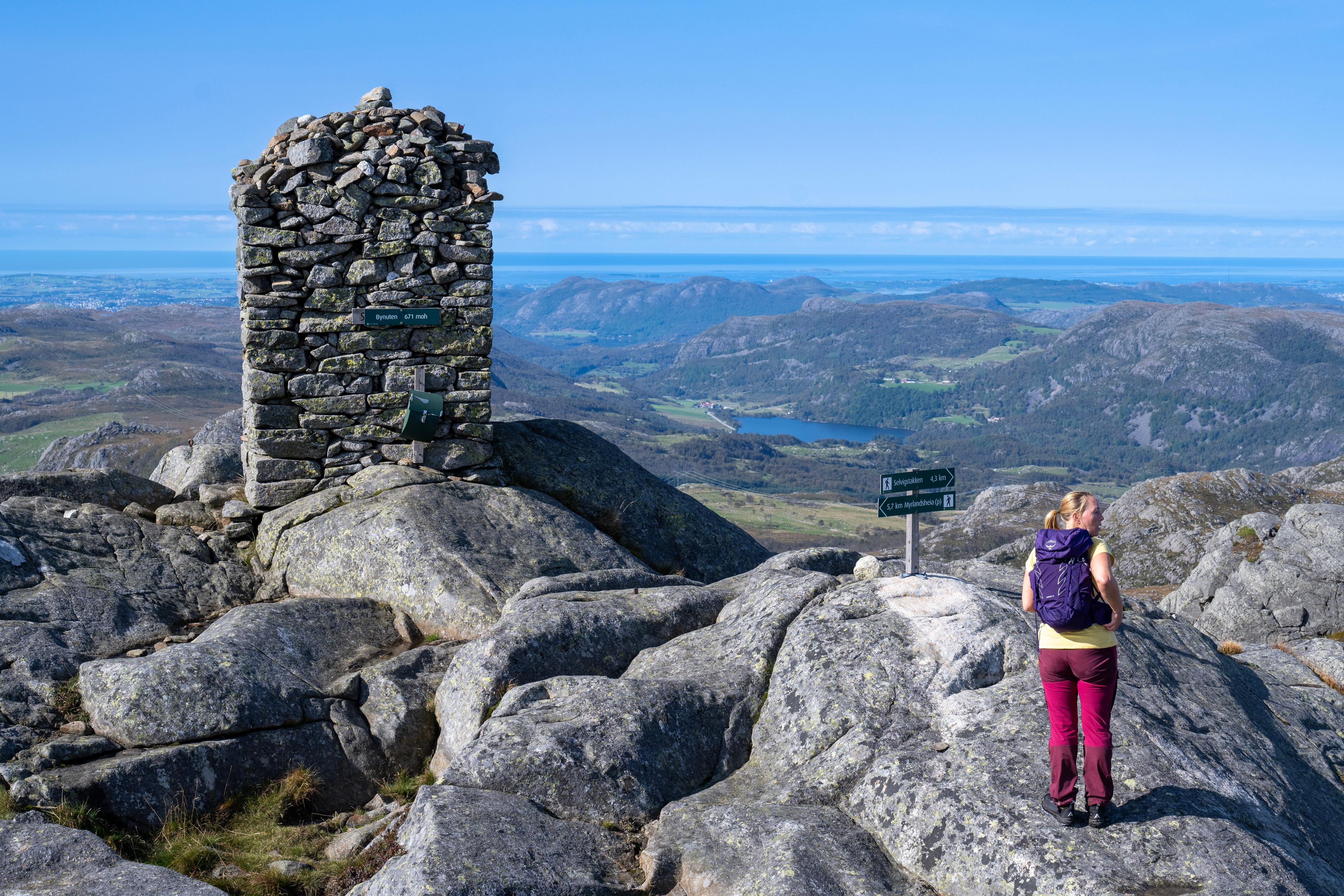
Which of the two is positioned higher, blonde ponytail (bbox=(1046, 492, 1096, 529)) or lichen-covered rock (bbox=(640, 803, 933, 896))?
blonde ponytail (bbox=(1046, 492, 1096, 529))

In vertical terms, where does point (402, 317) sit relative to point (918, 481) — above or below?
above

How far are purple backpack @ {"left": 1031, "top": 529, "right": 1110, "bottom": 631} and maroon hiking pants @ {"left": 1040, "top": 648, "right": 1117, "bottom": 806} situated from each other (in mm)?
296

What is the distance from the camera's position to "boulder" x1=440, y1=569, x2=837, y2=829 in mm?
9312

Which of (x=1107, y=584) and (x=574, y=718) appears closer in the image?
(x=1107, y=584)

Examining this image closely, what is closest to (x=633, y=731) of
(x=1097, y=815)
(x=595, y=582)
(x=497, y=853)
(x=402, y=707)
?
(x=497, y=853)

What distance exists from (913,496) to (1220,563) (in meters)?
29.9

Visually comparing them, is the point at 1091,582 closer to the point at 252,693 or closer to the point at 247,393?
the point at 252,693

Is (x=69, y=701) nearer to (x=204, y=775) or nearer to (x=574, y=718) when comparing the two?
(x=204, y=775)

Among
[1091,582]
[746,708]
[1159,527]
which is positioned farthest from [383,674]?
[1159,527]

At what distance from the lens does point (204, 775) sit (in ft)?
34.3

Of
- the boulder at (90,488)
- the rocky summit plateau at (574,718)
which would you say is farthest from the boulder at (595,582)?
the boulder at (90,488)

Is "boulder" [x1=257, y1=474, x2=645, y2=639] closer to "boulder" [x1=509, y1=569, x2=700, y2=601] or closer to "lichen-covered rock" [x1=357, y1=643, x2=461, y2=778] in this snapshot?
"boulder" [x1=509, y1=569, x2=700, y2=601]

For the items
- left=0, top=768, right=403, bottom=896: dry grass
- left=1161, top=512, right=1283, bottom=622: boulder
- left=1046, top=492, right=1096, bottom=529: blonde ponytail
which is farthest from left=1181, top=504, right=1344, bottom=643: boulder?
left=0, top=768, right=403, bottom=896: dry grass

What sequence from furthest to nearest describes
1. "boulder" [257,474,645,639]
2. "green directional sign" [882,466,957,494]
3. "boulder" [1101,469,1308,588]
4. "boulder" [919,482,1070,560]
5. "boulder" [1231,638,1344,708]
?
"boulder" [919,482,1070,560] < "boulder" [1101,469,1308,588] < "boulder" [257,474,645,639] < "boulder" [1231,638,1344,708] < "green directional sign" [882,466,957,494]
